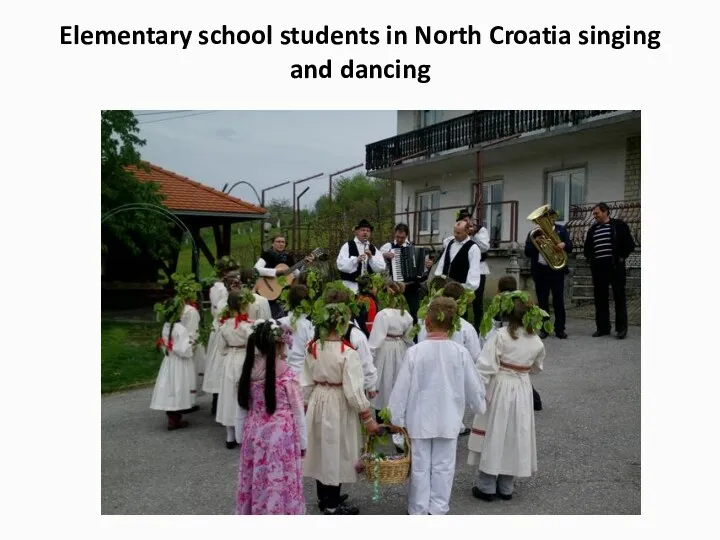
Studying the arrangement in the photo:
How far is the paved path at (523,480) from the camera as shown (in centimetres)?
477

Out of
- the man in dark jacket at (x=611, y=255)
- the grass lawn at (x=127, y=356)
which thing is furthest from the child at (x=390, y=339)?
the man in dark jacket at (x=611, y=255)

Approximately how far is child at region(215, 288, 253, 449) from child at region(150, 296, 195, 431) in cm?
67

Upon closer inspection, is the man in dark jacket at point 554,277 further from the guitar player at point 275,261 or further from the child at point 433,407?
the child at point 433,407

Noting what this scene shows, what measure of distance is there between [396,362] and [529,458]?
1765 millimetres

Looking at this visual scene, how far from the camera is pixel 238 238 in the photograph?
83.6 feet

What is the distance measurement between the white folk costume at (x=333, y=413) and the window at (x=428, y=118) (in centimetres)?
1783

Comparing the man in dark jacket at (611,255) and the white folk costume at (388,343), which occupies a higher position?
the man in dark jacket at (611,255)

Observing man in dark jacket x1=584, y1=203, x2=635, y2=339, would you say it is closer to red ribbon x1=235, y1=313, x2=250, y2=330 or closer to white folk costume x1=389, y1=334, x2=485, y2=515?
red ribbon x1=235, y1=313, x2=250, y2=330

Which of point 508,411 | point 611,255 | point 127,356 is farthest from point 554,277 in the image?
point 127,356

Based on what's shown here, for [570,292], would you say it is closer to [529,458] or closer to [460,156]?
[460,156]

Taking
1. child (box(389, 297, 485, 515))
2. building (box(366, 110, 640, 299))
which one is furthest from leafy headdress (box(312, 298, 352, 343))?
building (box(366, 110, 640, 299))

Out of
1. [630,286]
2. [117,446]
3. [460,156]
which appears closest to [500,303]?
[117,446]

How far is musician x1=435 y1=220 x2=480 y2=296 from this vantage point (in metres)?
7.81

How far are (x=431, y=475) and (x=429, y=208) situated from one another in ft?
57.1
